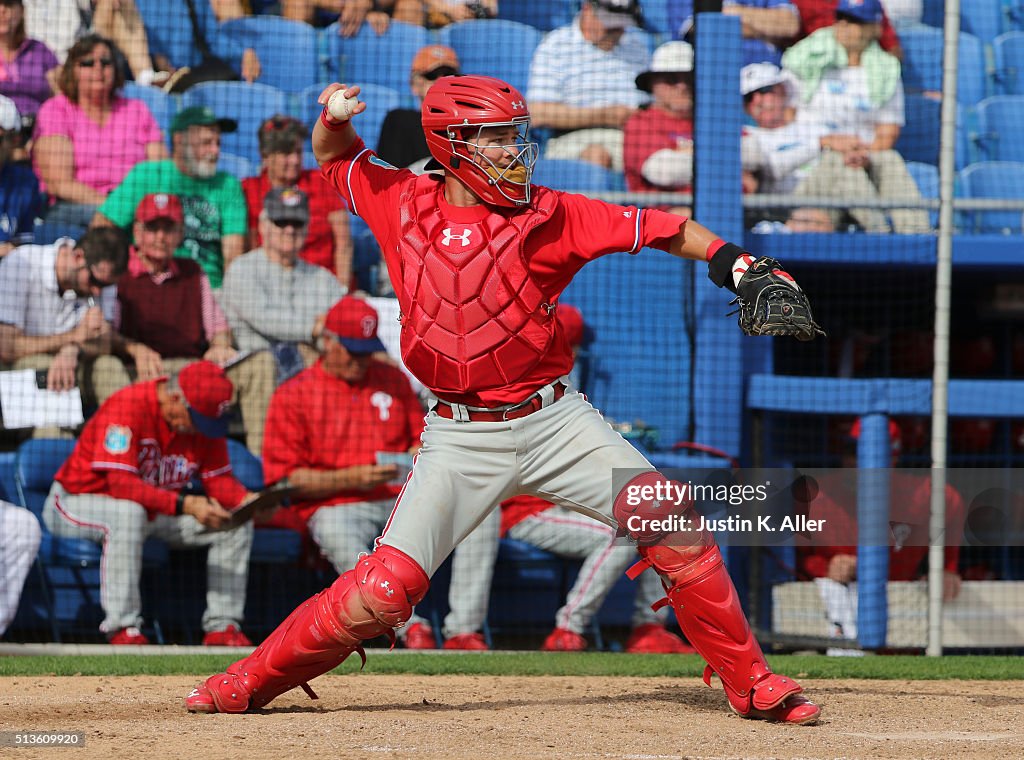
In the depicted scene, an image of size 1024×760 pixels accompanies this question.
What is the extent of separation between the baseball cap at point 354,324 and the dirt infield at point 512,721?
199 cm

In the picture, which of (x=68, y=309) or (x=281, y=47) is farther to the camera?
(x=281, y=47)

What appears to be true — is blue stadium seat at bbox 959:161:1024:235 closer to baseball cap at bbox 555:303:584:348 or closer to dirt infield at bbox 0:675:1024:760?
baseball cap at bbox 555:303:584:348

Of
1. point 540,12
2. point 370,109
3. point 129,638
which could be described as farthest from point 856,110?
point 129,638

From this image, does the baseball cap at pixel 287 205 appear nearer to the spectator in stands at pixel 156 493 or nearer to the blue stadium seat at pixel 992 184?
the spectator in stands at pixel 156 493

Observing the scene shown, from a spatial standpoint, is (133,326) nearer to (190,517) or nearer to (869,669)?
(190,517)

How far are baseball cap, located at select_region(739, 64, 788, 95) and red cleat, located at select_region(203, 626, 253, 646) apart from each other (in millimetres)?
4312

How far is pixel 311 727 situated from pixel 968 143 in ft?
21.9

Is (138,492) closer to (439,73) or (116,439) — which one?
(116,439)

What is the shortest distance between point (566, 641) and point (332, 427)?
1.57 meters

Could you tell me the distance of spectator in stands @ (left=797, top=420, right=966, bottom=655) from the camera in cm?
679

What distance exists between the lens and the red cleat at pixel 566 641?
6469 mm

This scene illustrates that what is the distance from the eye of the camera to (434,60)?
8.02m

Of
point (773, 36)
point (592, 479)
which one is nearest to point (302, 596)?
point (592, 479)

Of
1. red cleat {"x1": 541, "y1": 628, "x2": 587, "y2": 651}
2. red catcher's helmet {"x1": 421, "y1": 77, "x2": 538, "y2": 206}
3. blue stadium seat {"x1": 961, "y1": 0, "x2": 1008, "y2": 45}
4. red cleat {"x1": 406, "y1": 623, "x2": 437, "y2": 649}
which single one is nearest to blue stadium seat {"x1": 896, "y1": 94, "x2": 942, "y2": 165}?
blue stadium seat {"x1": 961, "y1": 0, "x2": 1008, "y2": 45}
